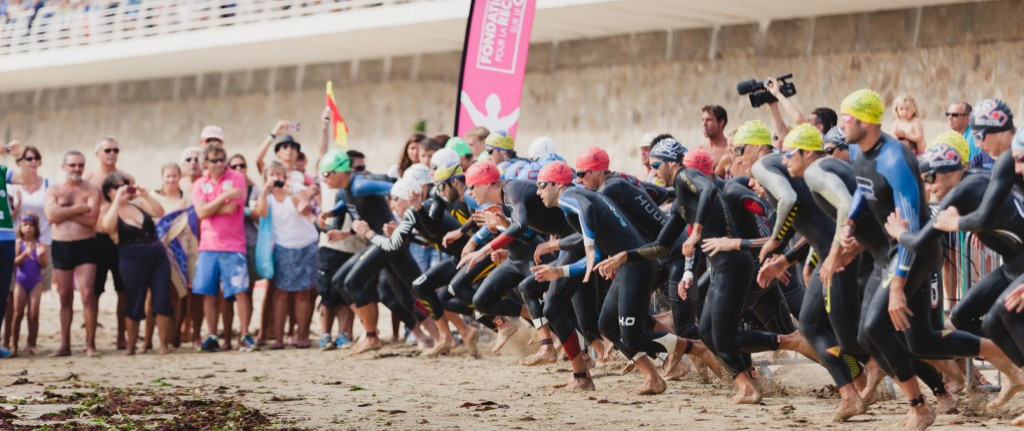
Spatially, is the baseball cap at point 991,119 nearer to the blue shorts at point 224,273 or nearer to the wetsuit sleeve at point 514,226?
the wetsuit sleeve at point 514,226

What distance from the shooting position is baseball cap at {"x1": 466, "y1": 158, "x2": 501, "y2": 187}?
36.5 feet

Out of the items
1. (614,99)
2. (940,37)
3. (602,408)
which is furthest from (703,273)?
(614,99)

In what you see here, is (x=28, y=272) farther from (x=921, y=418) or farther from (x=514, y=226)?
(x=921, y=418)

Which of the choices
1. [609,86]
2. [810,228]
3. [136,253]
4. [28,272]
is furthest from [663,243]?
[609,86]

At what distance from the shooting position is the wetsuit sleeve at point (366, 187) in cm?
1346

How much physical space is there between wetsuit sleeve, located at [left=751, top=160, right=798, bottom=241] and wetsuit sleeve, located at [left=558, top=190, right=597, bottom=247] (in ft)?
4.67

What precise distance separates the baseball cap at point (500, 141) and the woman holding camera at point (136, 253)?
153 inches

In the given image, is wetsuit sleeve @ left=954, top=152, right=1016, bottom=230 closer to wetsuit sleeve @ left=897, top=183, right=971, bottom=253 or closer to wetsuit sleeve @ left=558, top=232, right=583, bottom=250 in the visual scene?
wetsuit sleeve @ left=897, top=183, right=971, bottom=253

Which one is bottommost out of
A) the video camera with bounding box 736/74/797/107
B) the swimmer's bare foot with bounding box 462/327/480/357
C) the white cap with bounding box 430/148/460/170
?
the swimmer's bare foot with bounding box 462/327/480/357

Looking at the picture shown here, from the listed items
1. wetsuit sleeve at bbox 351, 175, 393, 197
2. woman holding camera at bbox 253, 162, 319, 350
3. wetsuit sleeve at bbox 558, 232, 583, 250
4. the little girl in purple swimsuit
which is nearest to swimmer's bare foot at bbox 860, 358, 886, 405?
wetsuit sleeve at bbox 558, 232, 583, 250

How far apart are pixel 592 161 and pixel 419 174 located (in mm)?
3008

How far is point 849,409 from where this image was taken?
27.0ft

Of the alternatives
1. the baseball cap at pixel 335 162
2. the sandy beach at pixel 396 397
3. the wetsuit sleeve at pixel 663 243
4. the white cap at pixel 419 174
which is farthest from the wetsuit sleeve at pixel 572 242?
the baseball cap at pixel 335 162

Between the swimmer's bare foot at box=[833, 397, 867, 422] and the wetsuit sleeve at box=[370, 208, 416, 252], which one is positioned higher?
the wetsuit sleeve at box=[370, 208, 416, 252]
